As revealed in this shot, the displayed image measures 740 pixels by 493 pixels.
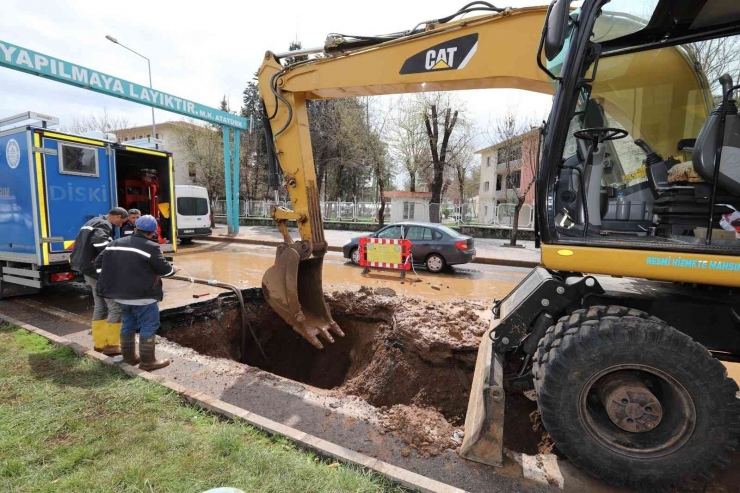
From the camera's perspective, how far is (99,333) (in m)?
4.93

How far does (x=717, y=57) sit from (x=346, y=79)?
135 inches

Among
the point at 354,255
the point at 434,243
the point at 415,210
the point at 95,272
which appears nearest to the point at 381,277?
the point at 434,243

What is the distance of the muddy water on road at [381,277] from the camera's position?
9.13 meters

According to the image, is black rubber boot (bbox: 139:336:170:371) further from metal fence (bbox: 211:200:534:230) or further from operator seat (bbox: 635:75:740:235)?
metal fence (bbox: 211:200:534:230)

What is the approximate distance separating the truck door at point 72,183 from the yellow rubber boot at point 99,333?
2639mm

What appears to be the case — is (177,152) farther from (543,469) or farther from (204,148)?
(543,469)

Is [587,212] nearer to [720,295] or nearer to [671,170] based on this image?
[671,170]

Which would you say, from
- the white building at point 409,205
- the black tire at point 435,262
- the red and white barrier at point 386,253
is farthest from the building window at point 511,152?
the red and white barrier at point 386,253

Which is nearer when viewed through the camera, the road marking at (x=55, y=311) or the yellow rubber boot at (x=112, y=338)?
the yellow rubber boot at (x=112, y=338)

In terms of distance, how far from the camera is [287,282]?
476 cm

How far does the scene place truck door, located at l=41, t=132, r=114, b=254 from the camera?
21.2 ft

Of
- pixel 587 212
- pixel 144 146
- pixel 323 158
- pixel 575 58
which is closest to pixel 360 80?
pixel 575 58

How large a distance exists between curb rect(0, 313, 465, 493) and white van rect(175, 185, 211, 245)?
1443cm

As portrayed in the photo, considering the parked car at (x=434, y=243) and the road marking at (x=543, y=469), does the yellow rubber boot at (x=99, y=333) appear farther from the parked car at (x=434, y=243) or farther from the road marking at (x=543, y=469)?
the parked car at (x=434, y=243)
